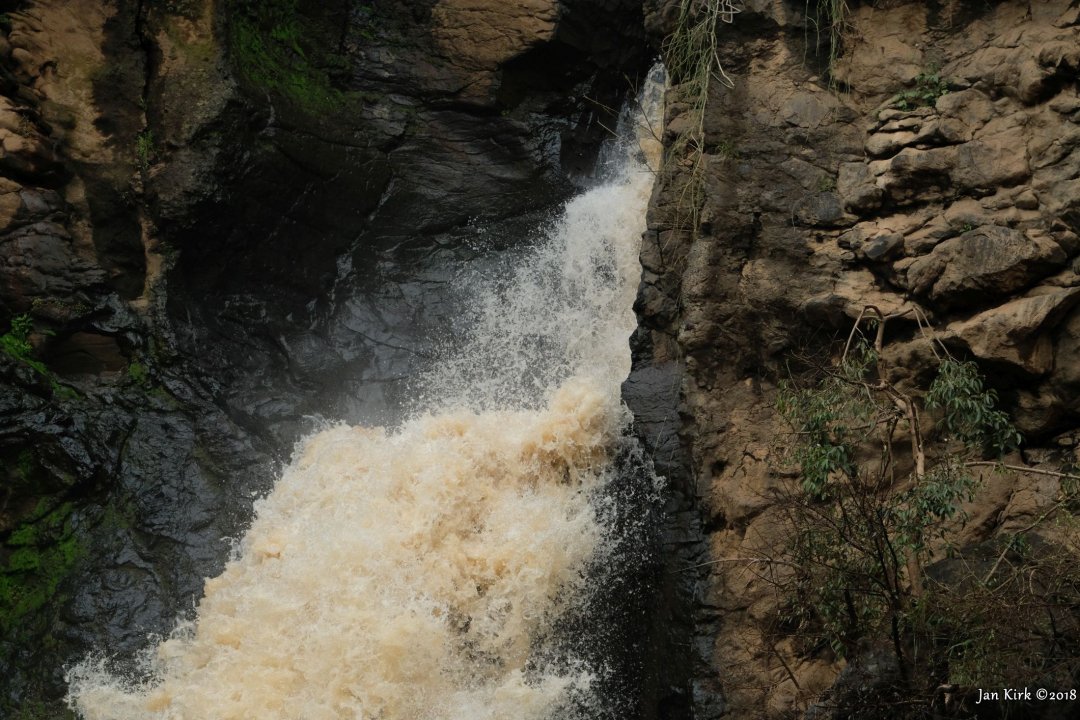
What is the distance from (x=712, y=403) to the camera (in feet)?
22.0

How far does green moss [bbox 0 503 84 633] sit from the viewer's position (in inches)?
304

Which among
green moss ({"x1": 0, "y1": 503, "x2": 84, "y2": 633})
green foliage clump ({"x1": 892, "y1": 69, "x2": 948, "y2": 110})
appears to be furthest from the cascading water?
green foliage clump ({"x1": 892, "y1": 69, "x2": 948, "y2": 110})

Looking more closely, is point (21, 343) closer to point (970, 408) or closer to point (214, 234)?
point (214, 234)

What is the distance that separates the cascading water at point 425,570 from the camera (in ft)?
21.4

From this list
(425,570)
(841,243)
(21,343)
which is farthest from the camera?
(21,343)

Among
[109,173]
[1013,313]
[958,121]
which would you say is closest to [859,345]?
[1013,313]

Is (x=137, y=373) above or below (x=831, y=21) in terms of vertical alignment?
below

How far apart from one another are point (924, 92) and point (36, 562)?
8.50m

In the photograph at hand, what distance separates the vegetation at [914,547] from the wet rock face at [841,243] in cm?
29

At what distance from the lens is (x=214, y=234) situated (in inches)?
372

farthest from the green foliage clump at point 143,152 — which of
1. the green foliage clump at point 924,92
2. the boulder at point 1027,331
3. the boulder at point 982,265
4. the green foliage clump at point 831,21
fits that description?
the boulder at point 1027,331

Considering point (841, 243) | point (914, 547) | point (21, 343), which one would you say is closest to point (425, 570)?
point (914, 547)

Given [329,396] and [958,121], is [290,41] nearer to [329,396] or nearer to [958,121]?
[329,396]

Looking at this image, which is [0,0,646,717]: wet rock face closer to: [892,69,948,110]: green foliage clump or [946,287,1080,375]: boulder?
[892,69,948,110]: green foliage clump
